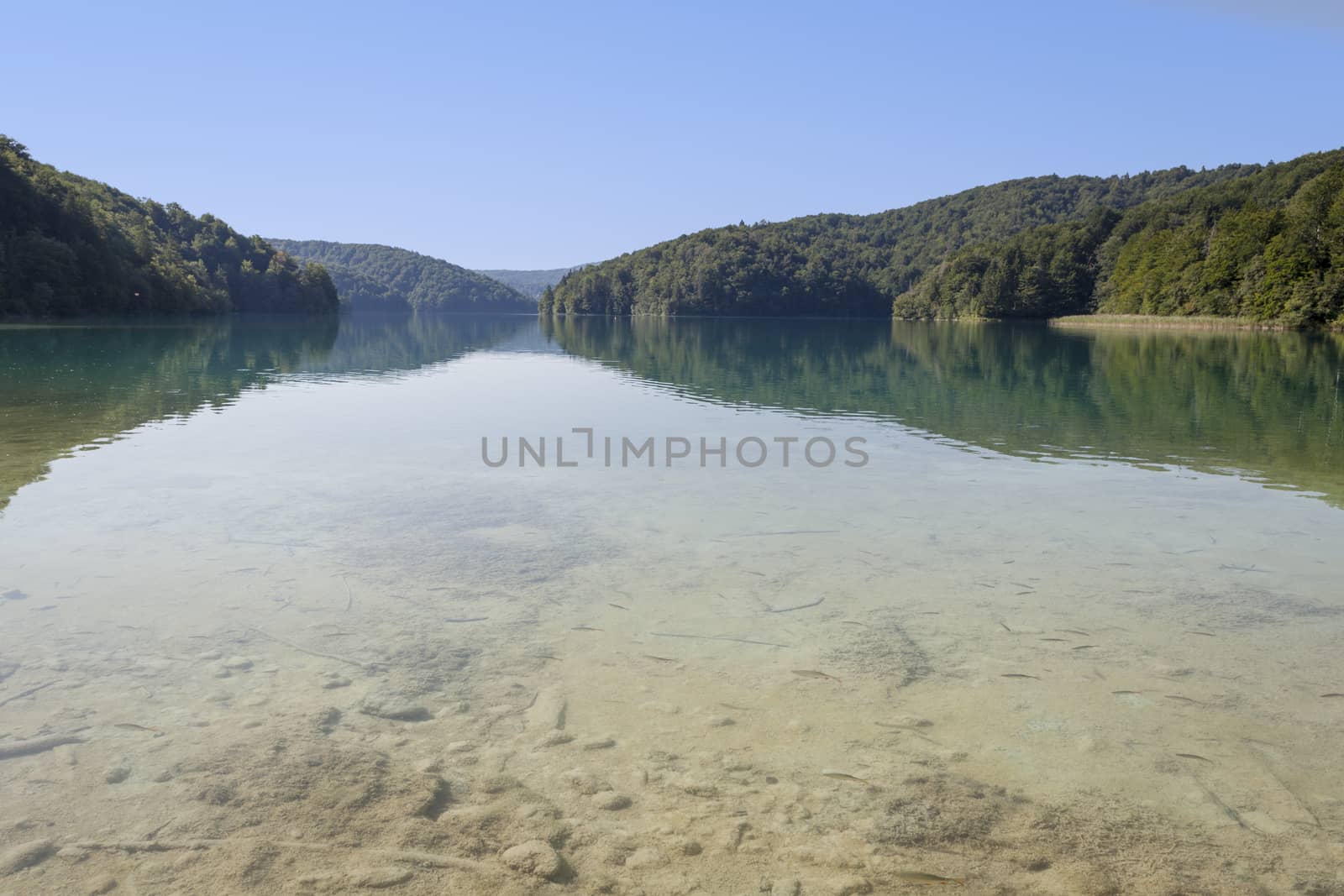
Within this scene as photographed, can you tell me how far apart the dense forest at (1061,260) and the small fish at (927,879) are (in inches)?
2890

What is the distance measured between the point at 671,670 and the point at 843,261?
187m

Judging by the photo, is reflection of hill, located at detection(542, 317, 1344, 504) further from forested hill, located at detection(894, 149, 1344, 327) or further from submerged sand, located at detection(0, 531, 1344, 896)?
forested hill, located at detection(894, 149, 1344, 327)

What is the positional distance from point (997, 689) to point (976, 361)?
33036 millimetres

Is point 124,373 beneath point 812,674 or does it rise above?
above

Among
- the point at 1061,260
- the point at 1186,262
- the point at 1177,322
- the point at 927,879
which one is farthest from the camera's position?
the point at 1061,260

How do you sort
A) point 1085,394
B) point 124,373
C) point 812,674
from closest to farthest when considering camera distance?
1. point 812,674
2. point 1085,394
3. point 124,373

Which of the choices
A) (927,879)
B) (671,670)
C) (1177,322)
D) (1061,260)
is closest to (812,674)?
(671,670)

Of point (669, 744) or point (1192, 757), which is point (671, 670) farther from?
point (1192, 757)

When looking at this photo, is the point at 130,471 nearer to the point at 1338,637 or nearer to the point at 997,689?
the point at 997,689

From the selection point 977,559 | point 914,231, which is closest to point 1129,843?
point 977,559

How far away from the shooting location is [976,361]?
1411 inches

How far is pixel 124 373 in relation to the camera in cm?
2527

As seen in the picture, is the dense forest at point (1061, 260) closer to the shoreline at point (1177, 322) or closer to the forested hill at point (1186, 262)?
the forested hill at point (1186, 262)

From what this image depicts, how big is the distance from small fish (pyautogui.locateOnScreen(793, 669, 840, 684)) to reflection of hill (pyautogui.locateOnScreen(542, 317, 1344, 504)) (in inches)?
333
